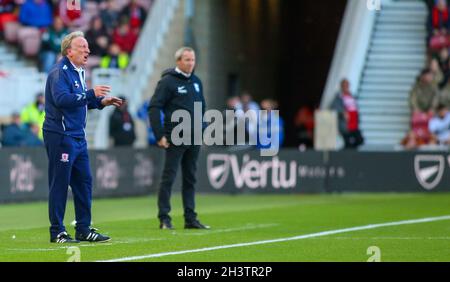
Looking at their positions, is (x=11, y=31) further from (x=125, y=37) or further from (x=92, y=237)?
A: (x=92, y=237)

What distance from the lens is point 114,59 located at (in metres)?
33.0

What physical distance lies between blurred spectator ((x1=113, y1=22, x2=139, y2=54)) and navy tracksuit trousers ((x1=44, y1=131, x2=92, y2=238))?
18.9 meters

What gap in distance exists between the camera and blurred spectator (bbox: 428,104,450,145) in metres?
29.8

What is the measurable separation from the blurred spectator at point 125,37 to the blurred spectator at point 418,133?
7570 mm

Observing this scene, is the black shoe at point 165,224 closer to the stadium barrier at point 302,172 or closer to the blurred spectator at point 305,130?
the stadium barrier at point 302,172

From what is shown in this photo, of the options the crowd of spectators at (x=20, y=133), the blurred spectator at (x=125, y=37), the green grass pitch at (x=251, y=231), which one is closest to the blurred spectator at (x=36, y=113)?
the crowd of spectators at (x=20, y=133)

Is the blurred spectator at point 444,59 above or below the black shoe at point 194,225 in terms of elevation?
above

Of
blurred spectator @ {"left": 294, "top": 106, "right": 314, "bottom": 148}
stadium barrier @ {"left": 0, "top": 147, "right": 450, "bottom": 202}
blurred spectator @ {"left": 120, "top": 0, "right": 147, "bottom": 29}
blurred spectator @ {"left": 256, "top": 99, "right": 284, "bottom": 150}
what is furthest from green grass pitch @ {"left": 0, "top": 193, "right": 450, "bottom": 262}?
blurred spectator @ {"left": 120, "top": 0, "right": 147, "bottom": 29}

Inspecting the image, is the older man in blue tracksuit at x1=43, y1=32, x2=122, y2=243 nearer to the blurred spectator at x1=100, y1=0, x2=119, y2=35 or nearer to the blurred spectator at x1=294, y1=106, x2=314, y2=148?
the blurred spectator at x1=100, y1=0, x2=119, y2=35

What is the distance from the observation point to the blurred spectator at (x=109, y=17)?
33156 mm

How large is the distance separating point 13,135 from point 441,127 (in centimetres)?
974

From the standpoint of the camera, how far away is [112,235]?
1602 centimetres

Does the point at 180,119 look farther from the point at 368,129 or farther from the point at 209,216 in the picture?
the point at 368,129
